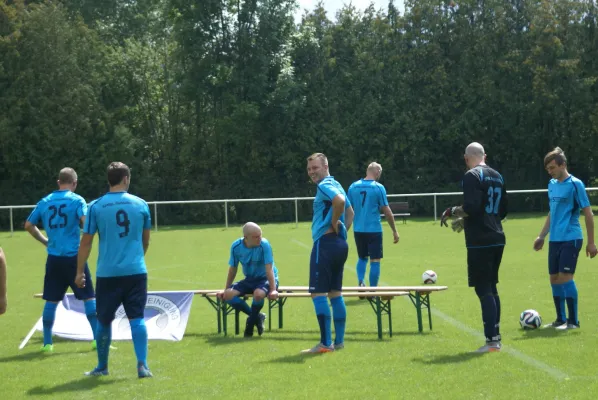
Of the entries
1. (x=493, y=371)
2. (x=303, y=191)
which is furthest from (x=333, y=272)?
(x=303, y=191)

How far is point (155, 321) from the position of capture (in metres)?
10.2

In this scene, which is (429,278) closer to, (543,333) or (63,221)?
(543,333)

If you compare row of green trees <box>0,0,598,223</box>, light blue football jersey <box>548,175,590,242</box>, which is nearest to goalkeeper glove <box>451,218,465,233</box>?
light blue football jersey <box>548,175,590,242</box>

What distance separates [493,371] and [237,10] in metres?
35.2

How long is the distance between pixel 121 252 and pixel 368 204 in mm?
6009

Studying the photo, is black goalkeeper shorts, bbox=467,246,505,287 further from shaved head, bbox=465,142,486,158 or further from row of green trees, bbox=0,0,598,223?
row of green trees, bbox=0,0,598,223

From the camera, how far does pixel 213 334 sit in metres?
10.5

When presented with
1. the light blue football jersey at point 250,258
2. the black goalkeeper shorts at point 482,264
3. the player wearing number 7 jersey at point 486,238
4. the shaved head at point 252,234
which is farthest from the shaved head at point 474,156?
the light blue football jersey at point 250,258

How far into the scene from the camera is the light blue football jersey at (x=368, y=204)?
42.9 feet

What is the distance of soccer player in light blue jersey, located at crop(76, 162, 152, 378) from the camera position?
7680 mm

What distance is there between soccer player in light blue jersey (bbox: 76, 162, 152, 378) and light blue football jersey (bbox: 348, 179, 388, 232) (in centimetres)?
577

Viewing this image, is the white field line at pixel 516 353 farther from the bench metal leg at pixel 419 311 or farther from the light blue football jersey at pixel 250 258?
the light blue football jersey at pixel 250 258

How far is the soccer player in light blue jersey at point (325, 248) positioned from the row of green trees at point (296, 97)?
28.9 m

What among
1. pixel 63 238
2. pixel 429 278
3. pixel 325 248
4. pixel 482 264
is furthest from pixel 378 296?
pixel 429 278
